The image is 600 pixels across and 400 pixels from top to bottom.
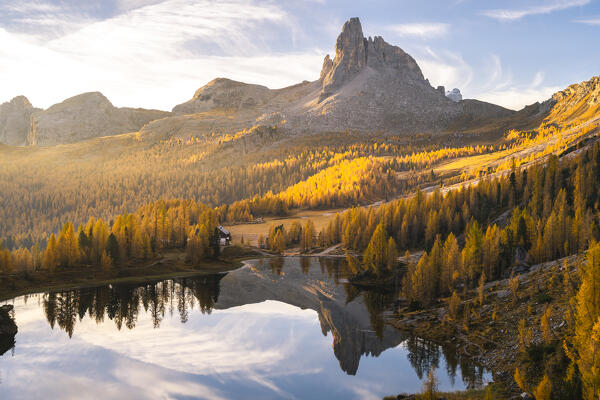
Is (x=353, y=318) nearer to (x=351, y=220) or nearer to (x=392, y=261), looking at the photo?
(x=392, y=261)

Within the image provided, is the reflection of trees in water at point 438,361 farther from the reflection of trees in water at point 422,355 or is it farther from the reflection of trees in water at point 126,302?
the reflection of trees in water at point 126,302

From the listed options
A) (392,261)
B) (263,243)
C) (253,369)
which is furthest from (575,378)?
(263,243)

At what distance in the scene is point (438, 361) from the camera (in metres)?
56.6

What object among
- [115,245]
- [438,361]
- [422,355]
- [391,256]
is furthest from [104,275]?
[438,361]

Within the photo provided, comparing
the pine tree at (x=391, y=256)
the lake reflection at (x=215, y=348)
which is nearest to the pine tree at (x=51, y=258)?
the lake reflection at (x=215, y=348)

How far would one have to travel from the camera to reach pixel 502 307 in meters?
64.5

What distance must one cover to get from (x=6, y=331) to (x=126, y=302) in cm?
2488

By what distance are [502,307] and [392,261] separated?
46.1m

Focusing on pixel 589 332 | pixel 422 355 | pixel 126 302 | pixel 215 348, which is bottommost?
pixel 215 348

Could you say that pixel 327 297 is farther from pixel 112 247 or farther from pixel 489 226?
pixel 112 247

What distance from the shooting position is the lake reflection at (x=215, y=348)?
5197cm

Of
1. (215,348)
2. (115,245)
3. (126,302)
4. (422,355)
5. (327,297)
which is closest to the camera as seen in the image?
(422,355)

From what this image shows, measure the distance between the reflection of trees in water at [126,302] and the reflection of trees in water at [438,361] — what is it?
149ft

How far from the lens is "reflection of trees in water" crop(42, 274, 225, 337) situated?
8175cm
